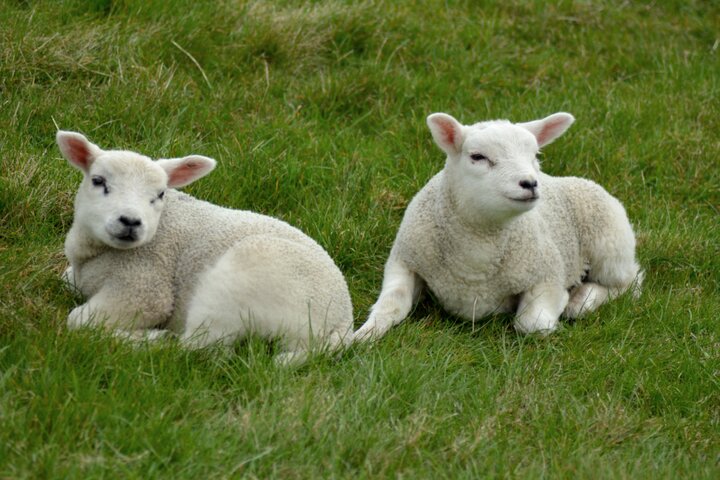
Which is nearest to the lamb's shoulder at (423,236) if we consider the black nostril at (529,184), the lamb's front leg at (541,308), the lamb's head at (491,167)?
the lamb's head at (491,167)

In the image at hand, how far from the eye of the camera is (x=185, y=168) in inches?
217

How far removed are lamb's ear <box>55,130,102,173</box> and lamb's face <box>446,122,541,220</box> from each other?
79.4 inches

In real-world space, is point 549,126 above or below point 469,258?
above

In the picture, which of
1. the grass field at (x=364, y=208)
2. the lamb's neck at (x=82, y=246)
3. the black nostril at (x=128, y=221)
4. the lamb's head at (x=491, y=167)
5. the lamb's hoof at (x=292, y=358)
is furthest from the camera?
the lamb's head at (x=491, y=167)

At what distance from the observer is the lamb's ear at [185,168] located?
5.45m

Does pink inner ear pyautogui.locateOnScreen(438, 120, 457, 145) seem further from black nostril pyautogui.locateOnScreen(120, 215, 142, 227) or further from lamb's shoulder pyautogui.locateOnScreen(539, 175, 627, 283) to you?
black nostril pyautogui.locateOnScreen(120, 215, 142, 227)

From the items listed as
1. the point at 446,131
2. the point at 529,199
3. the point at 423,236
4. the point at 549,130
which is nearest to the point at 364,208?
the point at 423,236

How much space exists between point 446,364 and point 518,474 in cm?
101

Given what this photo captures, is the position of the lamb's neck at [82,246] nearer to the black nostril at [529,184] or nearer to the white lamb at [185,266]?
the white lamb at [185,266]

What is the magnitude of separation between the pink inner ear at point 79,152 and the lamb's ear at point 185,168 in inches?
14.5

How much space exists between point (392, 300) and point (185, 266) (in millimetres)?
1233

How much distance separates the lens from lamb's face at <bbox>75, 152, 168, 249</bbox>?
16.6 ft

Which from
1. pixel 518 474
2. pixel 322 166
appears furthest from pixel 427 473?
pixel 322 166

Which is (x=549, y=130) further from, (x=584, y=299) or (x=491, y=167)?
(x=584, y=299)
